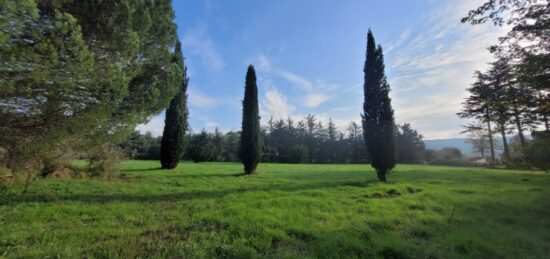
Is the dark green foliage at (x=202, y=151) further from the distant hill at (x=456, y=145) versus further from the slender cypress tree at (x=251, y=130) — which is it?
the distant hill at (x=456, y=145)

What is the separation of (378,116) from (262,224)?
10.6 meters

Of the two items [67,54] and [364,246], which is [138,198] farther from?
[364,246]

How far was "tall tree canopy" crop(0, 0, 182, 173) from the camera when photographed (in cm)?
415

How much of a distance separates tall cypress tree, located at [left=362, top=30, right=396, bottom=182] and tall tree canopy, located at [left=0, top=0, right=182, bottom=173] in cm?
1066

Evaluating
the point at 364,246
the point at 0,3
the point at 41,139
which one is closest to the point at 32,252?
the point at 41,139

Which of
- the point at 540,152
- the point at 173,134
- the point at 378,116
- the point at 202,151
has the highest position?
the point at 378,116

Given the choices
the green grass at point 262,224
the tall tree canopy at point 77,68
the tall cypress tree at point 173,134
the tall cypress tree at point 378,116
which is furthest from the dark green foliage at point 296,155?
the tall tree canopy at point 77,68

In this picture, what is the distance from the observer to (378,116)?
14117 millimetres

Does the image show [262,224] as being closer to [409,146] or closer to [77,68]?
[77,68]

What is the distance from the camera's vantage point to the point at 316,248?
4.64 metres

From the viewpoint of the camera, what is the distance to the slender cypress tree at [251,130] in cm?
1745

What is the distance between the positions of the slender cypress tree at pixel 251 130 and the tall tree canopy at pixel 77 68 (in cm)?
1030

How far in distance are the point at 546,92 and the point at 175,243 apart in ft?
43.4

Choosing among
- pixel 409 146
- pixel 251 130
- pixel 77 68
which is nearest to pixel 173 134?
pixel 251 130
